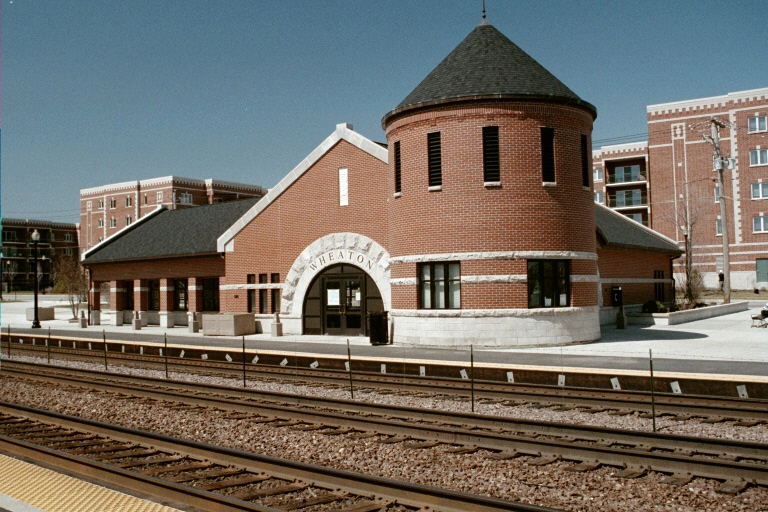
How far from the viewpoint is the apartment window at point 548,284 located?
23.0 meters

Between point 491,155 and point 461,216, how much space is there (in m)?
2.27

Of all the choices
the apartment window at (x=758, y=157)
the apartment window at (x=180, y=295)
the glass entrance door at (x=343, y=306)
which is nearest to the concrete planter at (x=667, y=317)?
the glass entrance door at (x=343, y=306)

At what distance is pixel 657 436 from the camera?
945cm

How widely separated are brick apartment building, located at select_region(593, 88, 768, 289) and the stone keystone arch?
42.0 metres

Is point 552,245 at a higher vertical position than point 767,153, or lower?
lower

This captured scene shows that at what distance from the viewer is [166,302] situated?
37.2m

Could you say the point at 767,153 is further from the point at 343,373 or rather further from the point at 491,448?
the point at 491,448

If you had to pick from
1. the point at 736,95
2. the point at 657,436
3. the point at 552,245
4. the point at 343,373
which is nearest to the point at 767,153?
the point at 736,95

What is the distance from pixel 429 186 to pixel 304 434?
546 inches

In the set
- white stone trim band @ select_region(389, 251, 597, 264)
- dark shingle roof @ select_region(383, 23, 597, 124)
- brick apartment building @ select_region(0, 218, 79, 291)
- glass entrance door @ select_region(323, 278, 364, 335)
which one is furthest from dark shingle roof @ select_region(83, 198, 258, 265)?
brick apartment building @ select_region(0, 218, 79, 291)

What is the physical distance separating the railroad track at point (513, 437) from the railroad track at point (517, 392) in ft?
4.85

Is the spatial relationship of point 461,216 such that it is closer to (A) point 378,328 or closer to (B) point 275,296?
(A) point 378,328

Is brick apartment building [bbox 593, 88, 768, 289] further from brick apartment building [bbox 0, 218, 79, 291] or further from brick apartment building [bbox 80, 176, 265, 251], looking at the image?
brick apartment building [bbox 0, 218, 79, 291]

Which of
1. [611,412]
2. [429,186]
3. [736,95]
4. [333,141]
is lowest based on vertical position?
[611,412]
